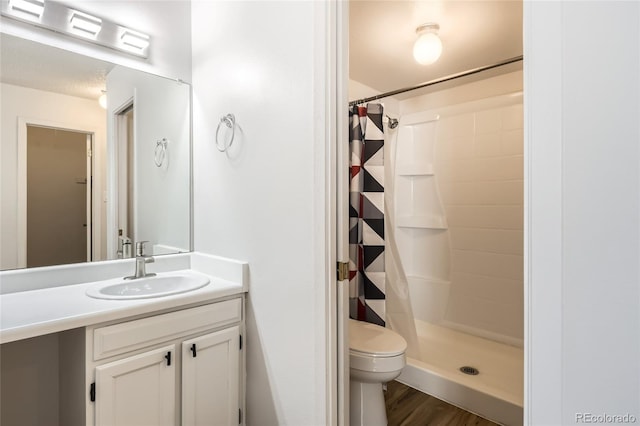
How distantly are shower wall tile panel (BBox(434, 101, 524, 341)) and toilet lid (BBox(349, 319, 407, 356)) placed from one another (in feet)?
4.57

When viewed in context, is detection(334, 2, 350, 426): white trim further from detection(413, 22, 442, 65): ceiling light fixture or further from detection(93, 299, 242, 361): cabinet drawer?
detection(413, 22, 442, 65): ceiling light fixture

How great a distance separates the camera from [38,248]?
1580 mm

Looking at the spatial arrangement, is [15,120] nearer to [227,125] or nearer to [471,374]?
[227,125]

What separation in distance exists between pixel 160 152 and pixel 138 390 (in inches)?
50.3

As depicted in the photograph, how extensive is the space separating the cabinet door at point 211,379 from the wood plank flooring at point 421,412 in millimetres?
921

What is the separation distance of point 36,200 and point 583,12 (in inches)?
84.5

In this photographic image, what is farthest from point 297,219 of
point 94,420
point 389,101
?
point 389,101

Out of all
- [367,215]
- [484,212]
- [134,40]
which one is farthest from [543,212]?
[484,212]

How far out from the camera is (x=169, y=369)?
1410mm

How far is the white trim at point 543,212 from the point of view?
0.73 meters

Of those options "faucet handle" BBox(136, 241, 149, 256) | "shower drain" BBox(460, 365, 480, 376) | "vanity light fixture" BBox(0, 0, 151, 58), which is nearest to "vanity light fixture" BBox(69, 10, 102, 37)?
"vanity light fixture" BBox(0, 0, 151, 58)

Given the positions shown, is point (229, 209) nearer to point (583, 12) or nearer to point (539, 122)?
point (539, 122)

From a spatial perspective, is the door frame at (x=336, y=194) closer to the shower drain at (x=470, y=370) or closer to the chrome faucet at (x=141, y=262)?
the chrome faucet at (x=141, y=262)

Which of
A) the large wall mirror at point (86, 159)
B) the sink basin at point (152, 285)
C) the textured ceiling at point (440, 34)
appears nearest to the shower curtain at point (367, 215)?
the textured ceiling at point (440, 34)
